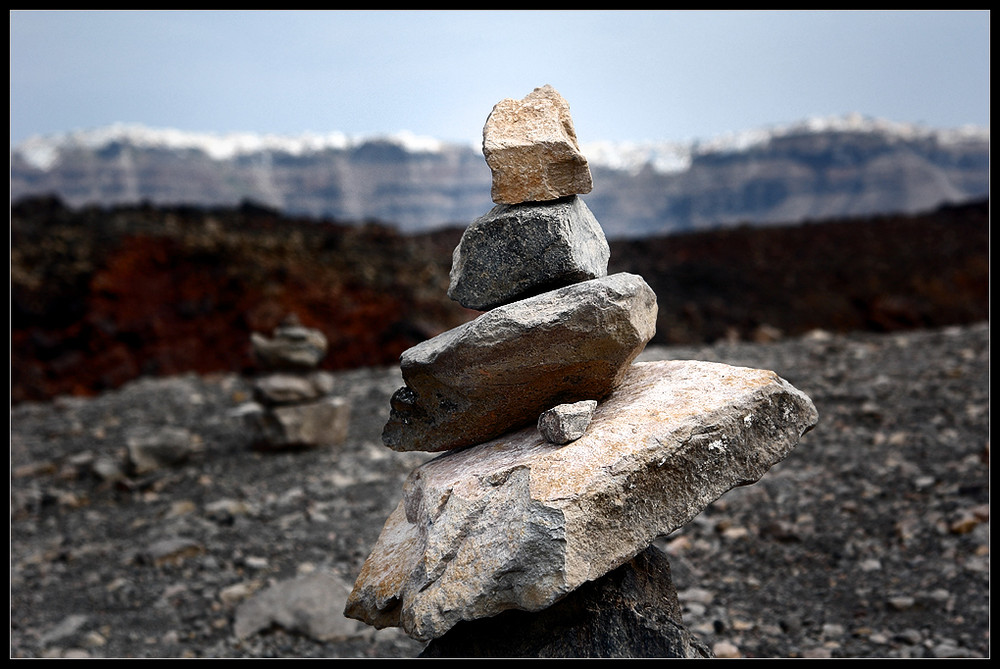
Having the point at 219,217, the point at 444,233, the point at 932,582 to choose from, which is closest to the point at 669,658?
the point at 932,582

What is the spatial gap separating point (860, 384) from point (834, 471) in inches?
119

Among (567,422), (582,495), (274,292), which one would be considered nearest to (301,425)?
(567,422)

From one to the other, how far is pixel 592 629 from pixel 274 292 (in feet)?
50.5

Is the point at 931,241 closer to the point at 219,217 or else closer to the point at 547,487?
the point at 219,217

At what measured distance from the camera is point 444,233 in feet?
89.8

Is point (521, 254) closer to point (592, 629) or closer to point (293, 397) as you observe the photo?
point (592, 629)

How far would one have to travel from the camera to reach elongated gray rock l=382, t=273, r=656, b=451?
10.3ft

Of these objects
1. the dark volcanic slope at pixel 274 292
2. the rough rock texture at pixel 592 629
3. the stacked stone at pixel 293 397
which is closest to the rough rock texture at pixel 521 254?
the rough rock texture at pixel 592 629

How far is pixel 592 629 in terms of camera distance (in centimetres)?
328

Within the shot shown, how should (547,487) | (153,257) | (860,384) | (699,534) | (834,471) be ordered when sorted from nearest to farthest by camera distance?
(547,487)
(699,534)
(834,471)
(860,384)
(153,257)

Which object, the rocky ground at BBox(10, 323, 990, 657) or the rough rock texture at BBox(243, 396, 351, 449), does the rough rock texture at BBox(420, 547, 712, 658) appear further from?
the rough rock texture at BBox(243, 396, 351, 449)

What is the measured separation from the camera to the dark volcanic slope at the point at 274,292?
15.9 metres

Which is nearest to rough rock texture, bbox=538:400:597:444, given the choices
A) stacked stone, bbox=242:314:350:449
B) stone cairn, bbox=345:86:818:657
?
stone cairn, bbox=345:86:818:657

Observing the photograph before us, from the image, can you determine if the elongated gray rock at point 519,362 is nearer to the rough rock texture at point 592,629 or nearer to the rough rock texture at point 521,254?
the rough rock texture at point 521,254
